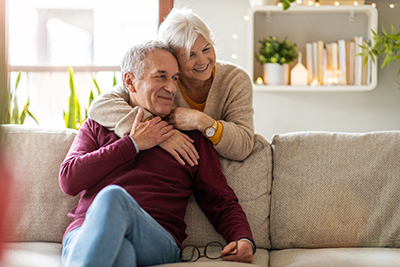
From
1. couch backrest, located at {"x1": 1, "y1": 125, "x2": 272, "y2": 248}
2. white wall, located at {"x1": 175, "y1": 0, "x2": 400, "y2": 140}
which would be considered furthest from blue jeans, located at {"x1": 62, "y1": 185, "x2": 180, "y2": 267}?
white wall, located at {"x1": 175, "y1": 0, "x2": 400, "y2": 140}

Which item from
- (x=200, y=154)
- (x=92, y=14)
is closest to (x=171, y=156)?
(x=200, y=154)

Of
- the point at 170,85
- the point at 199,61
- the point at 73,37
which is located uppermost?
the point at 73,37

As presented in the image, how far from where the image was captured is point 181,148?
1496 millimetres

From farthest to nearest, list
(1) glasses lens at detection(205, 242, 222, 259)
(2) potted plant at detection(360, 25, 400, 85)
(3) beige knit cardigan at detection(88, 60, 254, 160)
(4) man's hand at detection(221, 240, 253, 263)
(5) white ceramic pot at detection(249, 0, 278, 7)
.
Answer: (5) white ceramic pot at detection(249, 0, 278, 7) → (2) potted plant at detection(360, 25, 400, 85) → (3) beige knit cardigan at detection(88, 60, 254, 160) → (1) glasses lens at detection(205, 242, 222, 259) → (4) man's hand at detection(221, 240, 253, 263)

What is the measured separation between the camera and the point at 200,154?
1.55m

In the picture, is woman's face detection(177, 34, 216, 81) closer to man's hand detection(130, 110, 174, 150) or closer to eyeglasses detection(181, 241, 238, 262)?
man's hand detection(130, 110, 174, 150)

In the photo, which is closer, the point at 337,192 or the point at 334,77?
the point at 337,192

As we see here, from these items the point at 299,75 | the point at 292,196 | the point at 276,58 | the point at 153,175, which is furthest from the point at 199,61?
the point at 299,75

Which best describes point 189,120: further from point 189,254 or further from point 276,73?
point 276,73

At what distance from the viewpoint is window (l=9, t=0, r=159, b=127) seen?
301 centimetres

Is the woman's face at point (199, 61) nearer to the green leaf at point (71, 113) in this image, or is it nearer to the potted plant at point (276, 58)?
the potted plant at point (276, 58)

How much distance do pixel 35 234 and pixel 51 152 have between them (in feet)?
1.16

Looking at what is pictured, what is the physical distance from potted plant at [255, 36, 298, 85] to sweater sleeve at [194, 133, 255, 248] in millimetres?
1257

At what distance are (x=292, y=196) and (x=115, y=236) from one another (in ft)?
2.78
